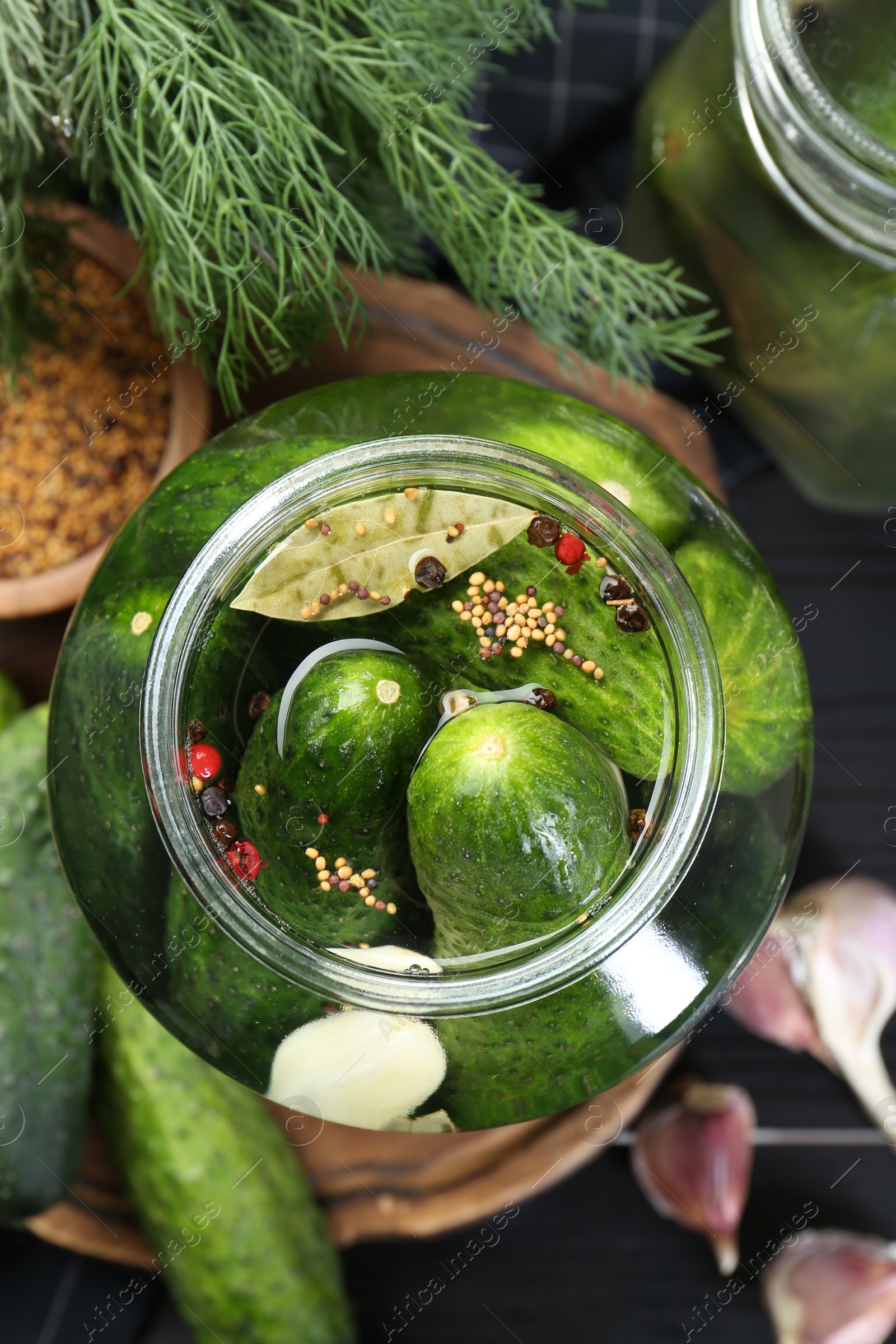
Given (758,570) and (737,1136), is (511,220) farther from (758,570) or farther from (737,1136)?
(737,1136)

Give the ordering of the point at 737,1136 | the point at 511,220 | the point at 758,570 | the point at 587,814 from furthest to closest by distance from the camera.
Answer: the point at 737,1136, the point at 511,220, the point at 758,570, the point at 587,814

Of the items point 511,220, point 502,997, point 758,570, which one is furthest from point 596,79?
point 502,997

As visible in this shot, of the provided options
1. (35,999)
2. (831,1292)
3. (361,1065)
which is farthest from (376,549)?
(831,1292)

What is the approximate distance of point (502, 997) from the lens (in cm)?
47

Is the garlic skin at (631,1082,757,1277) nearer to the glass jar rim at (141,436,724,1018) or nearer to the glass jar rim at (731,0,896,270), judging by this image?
the glass jar rim at (141,436,724,1018)

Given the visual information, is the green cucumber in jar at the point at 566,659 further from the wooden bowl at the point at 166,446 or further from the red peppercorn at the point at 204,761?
the wooden bowl at the point at 166,446

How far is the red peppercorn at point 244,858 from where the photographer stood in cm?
48

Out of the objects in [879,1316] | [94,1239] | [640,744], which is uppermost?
[640,744]

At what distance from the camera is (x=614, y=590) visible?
0.50 m

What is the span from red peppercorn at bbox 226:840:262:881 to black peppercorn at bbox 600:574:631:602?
20cm

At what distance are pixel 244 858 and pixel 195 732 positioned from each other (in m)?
0.06

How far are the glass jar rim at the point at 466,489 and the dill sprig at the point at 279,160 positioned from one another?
18cm

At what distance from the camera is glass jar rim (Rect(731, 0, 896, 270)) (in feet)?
1.92

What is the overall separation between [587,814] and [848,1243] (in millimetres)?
661
